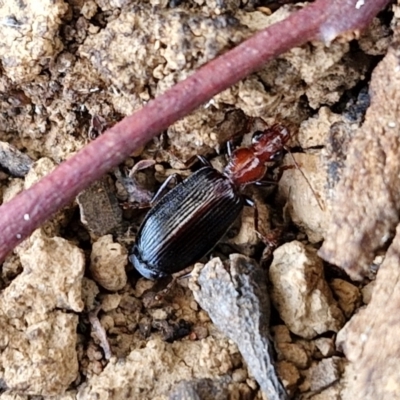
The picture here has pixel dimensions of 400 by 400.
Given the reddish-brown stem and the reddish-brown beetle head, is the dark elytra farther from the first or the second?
the reddish-brown stem

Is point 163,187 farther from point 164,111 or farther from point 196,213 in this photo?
point 164,111

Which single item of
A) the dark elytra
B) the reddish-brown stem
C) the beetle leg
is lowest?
the dark elytra

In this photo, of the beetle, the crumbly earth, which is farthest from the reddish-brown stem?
the beetle

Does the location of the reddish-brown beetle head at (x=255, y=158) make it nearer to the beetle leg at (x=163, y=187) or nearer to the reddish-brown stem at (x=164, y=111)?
the beetle leg at (x=163, y=187)

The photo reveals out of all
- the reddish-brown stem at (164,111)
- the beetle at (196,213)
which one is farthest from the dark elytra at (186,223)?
the reddish-brown stem at (164,111)

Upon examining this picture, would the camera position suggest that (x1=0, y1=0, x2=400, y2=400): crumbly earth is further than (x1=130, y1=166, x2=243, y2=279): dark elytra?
No

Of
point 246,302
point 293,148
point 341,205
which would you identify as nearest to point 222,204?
point 293,148

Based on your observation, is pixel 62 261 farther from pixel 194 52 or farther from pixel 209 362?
pixel 194 52
